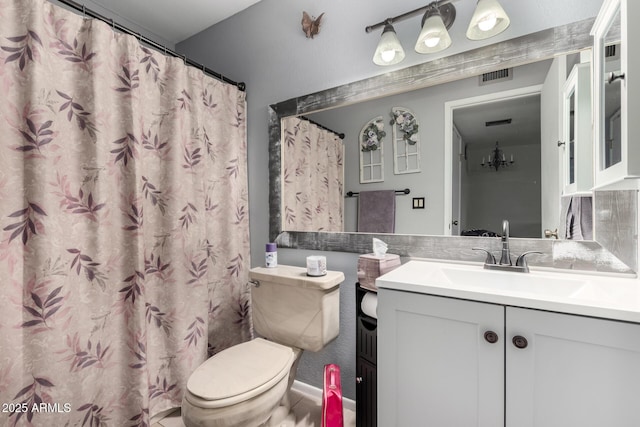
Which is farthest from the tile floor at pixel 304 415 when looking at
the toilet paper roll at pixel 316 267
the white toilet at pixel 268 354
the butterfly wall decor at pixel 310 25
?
the butterfly wall decor at pixel 310 25

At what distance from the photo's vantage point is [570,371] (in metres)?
0.73

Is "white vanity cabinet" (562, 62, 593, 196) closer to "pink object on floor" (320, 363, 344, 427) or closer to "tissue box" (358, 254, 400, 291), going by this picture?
"tissue box" (358, 254, 400, 291)

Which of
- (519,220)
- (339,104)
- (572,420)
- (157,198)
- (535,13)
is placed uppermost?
(535,13)

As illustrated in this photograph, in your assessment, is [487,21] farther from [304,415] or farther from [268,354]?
[304,415]

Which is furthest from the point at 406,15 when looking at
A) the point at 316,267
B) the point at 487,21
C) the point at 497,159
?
the point at 316,267

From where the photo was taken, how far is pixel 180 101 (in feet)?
5.04

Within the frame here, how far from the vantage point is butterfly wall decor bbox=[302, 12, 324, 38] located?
161cm

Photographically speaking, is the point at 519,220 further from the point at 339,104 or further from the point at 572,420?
the point at 339,104

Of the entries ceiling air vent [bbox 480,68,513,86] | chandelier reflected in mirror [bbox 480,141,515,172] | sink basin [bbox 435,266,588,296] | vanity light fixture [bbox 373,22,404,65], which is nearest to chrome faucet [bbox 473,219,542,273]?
sink basin [bbox 435,266,588,296]

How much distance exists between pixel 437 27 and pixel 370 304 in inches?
46.9

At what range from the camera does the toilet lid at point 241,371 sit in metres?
1.07

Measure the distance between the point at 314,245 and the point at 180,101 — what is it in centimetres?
109

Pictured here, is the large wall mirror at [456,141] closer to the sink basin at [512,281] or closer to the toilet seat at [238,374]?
the sink basin at [512,281]

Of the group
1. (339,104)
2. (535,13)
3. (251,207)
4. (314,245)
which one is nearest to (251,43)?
(339,104)
